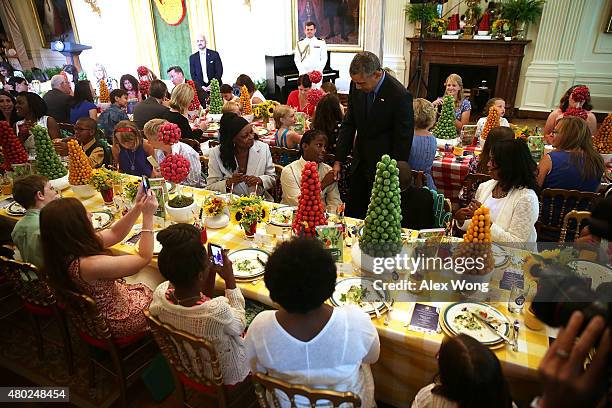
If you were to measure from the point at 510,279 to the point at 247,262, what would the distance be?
133 centimetres

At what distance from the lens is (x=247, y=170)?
323 centimetres

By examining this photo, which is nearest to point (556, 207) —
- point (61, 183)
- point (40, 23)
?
point (61, 183)

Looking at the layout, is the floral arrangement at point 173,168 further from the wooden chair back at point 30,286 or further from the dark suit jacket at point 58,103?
the dark suit jacket at point 58,103

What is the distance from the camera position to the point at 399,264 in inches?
75.4

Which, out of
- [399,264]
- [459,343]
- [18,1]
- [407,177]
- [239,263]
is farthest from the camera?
[18,1]

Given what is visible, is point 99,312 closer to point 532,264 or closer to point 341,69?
point 532,264

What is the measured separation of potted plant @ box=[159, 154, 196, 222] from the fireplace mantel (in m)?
7.11

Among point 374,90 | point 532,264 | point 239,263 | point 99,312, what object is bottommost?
point 99,312

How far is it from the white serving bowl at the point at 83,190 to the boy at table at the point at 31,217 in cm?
59

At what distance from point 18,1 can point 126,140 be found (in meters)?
12.2

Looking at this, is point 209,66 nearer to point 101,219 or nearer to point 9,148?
point 9,148

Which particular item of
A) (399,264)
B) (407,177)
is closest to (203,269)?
(399,264)

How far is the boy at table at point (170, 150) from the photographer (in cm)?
325

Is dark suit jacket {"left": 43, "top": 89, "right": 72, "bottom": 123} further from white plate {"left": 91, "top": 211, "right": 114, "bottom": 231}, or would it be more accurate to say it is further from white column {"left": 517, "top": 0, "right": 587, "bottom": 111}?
white column {"left": 517, "top": 0, "right": 587, "bottom": 111}
